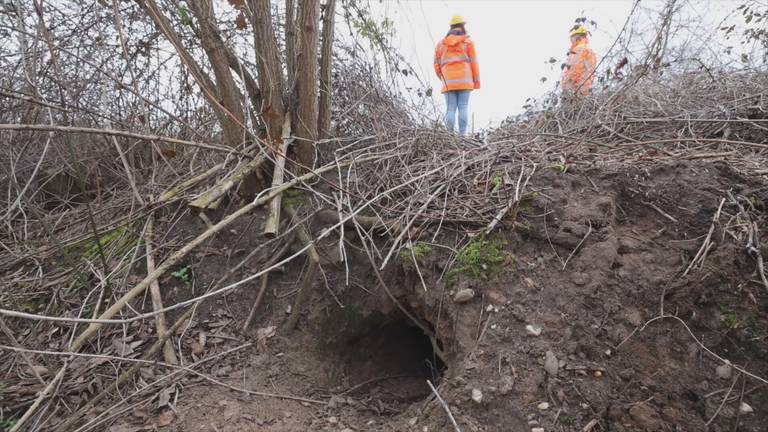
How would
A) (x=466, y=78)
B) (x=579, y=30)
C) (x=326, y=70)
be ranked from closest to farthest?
(x=326, y=70)
(x=579, y=30)
(x=466, y=78)

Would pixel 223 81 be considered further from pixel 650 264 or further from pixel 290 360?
pixel 650 264

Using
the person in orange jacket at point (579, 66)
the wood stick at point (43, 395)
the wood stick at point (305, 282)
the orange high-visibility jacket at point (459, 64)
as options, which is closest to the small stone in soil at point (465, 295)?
the wood stick at point (305, 282)

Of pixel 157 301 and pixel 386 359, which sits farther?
pixel 386 359

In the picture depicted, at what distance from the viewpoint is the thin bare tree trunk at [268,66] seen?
264cm

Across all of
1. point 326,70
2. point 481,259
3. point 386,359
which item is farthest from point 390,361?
point 326,70

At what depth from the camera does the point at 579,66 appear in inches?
176

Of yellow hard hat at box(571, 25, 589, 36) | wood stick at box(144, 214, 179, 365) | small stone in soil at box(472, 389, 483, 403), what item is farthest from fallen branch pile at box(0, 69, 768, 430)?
yellow hard hat at box(571, 25, 589, 36)

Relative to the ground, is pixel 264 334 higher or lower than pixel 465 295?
lower

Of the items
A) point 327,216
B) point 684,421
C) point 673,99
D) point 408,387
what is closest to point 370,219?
point 327,216

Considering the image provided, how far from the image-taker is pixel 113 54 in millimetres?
3182

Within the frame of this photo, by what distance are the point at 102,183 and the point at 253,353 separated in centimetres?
254

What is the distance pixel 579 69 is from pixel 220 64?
3.67m

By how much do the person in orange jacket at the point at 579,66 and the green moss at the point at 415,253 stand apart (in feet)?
8.31

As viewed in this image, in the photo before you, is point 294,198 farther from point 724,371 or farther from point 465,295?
point 724,371
